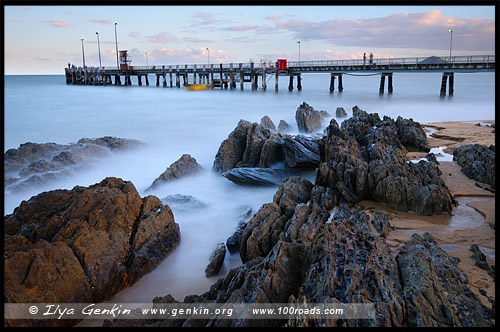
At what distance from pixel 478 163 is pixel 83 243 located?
746cm

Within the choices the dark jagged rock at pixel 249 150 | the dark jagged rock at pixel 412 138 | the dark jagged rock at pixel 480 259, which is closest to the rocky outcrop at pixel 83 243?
the dark jagged rock at pixel 249 150

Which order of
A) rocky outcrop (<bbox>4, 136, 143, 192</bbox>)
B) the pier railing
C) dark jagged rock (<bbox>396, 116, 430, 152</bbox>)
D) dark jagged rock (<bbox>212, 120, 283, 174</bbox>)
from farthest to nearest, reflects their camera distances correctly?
the pier railing → dark jagged rock (<bbox>396, 116, 430, 152</bbox>) → dark jagged rock (<bbox>212, 120, 283, 174</bbox>) → rocky outcrop (<bbox>4, 136, 143, 192</bbox>)

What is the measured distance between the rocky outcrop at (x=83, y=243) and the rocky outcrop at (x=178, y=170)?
2614 millimetres

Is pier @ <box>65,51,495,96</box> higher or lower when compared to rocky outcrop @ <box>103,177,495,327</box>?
higher

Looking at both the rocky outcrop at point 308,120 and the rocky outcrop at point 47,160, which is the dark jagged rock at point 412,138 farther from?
the rocky outcrop at point 47,160

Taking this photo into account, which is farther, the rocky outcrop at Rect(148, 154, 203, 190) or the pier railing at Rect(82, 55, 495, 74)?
the pier railing at Rect(82, 55, 495, 74)

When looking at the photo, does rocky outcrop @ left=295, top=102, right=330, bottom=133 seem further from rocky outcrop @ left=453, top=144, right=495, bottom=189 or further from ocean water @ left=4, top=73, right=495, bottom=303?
rocky outcrop @ left=453, top=144, right=495, bottom=189

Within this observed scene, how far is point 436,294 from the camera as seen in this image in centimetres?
325

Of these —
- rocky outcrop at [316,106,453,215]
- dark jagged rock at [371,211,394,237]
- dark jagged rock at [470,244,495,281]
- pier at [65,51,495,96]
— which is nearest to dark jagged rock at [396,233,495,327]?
dark jagged rock at [470,244,495,281]

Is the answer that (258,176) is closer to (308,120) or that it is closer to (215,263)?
(215,263)

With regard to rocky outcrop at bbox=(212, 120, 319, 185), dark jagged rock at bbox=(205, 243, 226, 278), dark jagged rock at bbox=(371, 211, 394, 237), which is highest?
rocky outcrop at bbox=(212, 120, 319, 185)

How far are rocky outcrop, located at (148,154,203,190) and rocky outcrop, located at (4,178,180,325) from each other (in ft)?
8.58

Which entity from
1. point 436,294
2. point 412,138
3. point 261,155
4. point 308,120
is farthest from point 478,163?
point 308,120

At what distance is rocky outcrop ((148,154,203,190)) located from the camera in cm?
938
